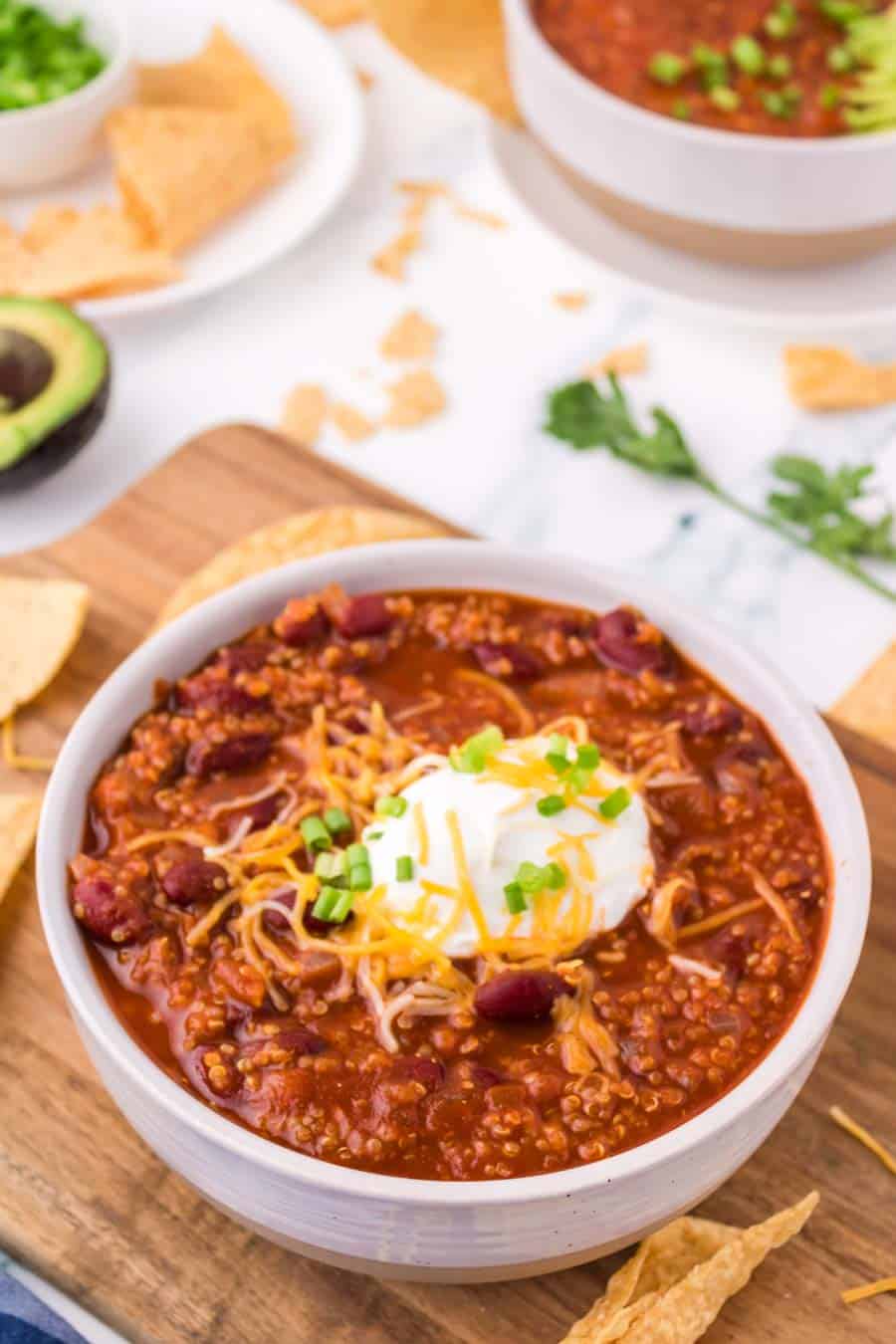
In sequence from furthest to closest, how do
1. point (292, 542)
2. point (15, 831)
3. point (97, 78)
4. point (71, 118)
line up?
point (97, 78), point (71, 118), point (292, 542), point (15, 831)

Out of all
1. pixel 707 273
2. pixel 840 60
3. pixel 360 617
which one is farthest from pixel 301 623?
pixel 840 60

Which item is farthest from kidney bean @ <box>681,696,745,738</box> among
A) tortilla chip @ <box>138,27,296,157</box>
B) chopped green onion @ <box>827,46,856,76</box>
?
tortilla chip @ <box>138,27,296,157</box>

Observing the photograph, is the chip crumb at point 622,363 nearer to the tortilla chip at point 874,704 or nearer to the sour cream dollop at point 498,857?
the tortilla chip at point 874,704

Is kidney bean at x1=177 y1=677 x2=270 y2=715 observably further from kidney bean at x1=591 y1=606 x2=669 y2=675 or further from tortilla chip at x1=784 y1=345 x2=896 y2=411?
tortilla chip at x1=784 y1=345 x2=896 y2=411

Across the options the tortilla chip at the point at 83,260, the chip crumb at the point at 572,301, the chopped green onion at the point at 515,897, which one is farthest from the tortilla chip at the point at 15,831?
the chip crumb at the point at 572,301

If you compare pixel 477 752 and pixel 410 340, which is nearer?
pixel 477 752

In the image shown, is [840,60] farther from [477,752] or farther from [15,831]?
[15,831]

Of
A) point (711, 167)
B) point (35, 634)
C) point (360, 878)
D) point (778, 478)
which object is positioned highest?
point (711, 167)
